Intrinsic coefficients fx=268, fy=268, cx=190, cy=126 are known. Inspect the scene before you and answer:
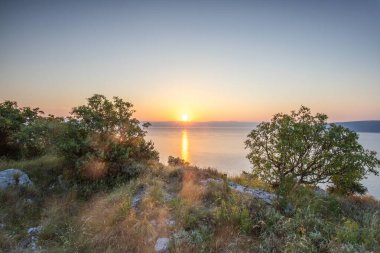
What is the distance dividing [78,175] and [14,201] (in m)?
2.57

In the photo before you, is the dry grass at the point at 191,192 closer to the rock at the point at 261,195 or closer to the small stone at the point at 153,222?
the small stone at the point at 153,222

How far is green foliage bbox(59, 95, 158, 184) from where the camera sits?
450 inches

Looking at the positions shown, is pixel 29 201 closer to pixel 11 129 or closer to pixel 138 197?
pixel 138 197

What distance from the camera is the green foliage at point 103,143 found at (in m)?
11.4

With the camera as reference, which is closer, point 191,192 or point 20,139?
point 191,192

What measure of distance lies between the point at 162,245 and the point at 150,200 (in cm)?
218

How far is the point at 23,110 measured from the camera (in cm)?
1828

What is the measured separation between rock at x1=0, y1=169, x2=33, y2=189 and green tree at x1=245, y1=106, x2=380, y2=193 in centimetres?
1128

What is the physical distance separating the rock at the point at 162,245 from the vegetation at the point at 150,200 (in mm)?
120

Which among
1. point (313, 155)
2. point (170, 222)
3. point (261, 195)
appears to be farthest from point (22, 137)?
point (313, 155)

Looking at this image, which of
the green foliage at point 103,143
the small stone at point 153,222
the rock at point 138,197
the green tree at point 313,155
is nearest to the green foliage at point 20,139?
the green foliage at point 103,143

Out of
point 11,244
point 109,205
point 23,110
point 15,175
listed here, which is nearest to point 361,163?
point 109,205

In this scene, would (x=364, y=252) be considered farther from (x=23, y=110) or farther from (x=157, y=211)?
(x=23, y=110)

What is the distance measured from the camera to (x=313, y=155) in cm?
1448
